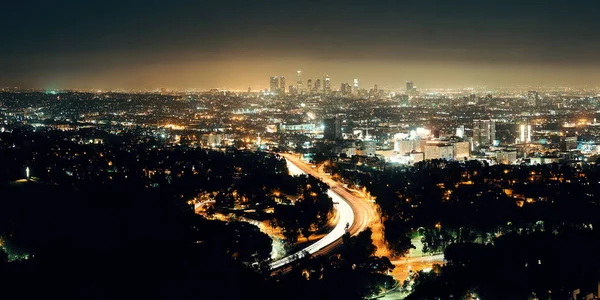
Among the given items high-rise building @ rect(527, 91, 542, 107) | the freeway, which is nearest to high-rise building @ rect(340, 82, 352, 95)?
high-rise building @ rect(527, 91, 542, 107)

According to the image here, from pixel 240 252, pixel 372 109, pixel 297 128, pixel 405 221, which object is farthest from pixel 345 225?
pixel 372 109

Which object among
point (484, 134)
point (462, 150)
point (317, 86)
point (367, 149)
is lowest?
point (462, 150)

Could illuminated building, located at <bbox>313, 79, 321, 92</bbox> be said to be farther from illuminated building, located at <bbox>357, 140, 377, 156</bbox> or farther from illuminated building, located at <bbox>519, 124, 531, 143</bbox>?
illuminated building, located at <bbox>357, 140, 377, 156</bbox>

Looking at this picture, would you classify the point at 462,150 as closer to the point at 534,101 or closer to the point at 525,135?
the point at 525,135

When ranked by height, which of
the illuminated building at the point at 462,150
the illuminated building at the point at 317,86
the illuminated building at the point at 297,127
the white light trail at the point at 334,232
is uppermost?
the illuminated building at the point at 317,86

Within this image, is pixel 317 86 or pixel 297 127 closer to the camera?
pixel 297 127

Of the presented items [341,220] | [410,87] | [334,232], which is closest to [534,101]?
[410,87]

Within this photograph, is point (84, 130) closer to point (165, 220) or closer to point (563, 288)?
point (165, 220)

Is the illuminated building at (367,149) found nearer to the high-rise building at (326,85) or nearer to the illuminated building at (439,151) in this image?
the illuminated building at (439,151)

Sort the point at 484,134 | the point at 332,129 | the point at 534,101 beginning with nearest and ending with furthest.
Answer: the point at 484,134, the point at 332,129, the point at 534,101

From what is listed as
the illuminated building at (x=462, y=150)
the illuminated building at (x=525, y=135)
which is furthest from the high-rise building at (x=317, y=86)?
the illuminated building at (x=462, y=150)
